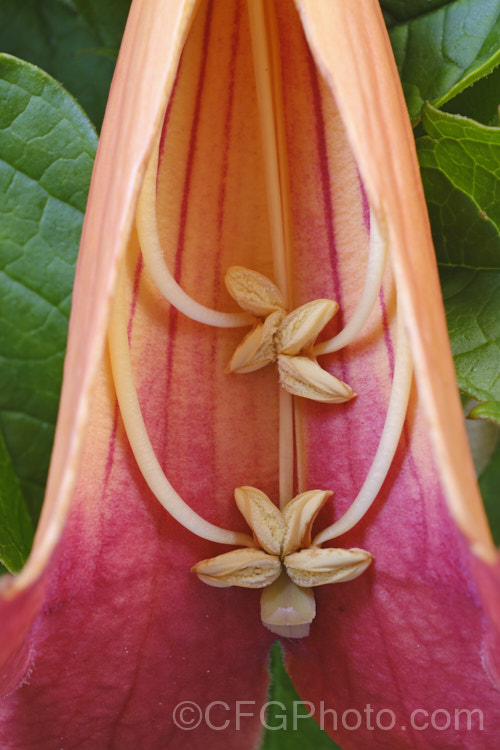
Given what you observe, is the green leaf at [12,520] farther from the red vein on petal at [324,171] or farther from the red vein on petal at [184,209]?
the red vein on petal at [324,171]

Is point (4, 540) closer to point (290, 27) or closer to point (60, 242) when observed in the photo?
point (60, 242)

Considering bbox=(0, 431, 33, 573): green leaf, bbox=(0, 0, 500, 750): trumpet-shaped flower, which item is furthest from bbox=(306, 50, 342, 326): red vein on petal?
bbox=(0, 431, 33, 573): green leaf

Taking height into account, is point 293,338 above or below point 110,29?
below

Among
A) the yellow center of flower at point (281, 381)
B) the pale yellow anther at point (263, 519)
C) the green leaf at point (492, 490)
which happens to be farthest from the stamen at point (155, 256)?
the green leaf at point (492, 490)

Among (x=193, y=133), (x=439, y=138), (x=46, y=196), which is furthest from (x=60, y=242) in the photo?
(x=439, y=138)

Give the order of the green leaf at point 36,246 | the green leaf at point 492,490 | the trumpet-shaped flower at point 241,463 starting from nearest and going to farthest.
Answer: the trumpet-shaped flower at point 241,463
the green leaf at point 36,246
the green leaf at point 492,490

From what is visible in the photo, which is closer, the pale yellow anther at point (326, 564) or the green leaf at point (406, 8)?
the pale yellow anther at point (326, 564)
